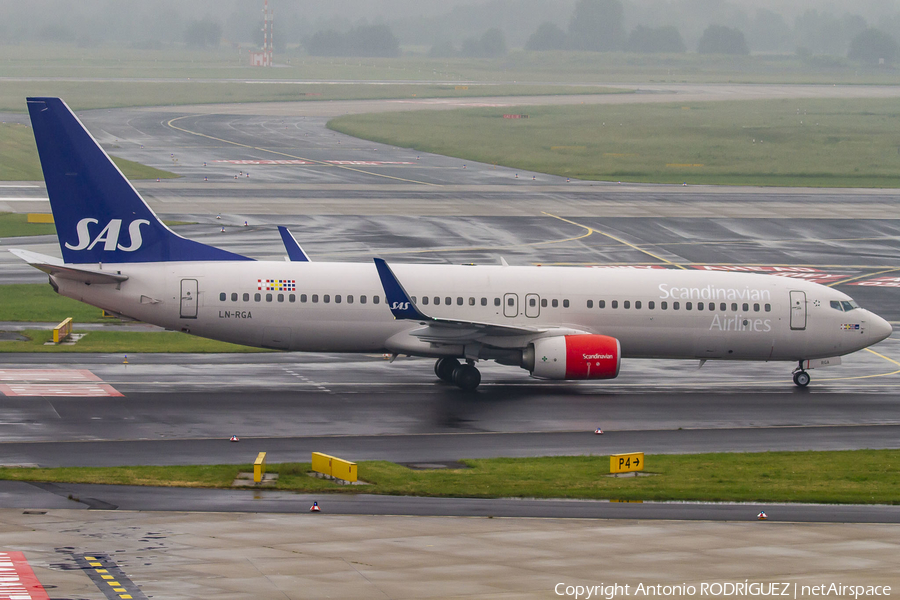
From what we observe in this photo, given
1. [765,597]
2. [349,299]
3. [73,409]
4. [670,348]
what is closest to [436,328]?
[349,299]

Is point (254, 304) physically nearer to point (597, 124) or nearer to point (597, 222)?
point (597, 222)

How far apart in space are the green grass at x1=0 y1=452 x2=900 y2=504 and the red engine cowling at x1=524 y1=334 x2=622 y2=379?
23.3 feet

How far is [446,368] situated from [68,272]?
1345 cm

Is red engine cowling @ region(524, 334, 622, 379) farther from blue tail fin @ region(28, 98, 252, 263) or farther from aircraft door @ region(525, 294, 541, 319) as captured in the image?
blue tail fin @ region(28, 98, 252, 263)

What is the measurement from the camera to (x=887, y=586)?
1973 cm

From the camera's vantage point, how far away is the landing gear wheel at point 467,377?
38.3 meters

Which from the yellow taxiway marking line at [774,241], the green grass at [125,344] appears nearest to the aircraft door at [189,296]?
the green grass at [125,344]

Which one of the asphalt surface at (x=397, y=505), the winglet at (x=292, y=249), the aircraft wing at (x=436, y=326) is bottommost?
the asphalt surface at (x=397, y=505)

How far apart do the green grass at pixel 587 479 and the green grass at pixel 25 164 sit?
213 ft

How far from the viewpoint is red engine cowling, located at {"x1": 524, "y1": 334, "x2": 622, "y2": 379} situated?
36875 millimetres

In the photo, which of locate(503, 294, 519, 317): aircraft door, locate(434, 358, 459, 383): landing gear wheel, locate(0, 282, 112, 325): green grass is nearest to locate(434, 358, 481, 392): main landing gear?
locate(434, 358, 459, 383): landing gear wheel

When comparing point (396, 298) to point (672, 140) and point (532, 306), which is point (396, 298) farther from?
point (672, 140)

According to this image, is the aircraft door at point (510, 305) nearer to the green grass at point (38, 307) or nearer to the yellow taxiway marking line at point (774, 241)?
the green grass at point (38, 307)

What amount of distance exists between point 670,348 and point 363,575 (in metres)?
22.3
